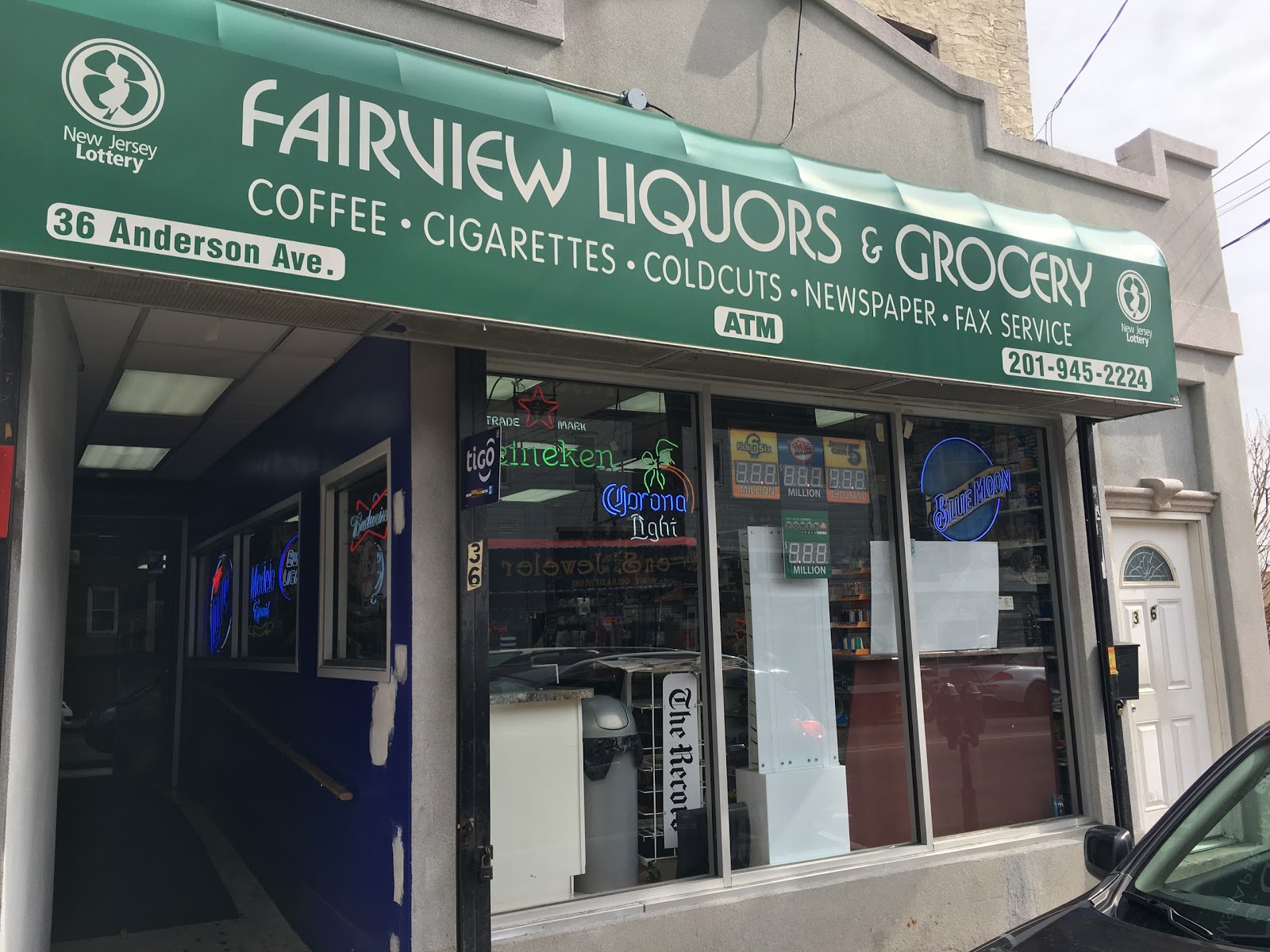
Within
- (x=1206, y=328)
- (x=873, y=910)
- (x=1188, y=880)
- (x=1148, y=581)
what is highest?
(x=1206, y=328)

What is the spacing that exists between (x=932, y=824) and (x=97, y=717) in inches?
369

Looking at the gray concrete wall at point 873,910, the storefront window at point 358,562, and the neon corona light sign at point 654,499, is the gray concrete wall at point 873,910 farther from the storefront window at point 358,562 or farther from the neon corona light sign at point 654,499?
the neon corona light sign at point 654,499

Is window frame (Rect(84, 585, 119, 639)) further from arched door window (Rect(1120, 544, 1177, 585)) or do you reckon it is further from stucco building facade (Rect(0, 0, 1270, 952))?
arched door window (Rect(1120, 544, 1177, 585))

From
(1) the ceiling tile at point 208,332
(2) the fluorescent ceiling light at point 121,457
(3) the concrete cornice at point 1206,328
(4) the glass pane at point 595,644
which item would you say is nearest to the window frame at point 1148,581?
(3) the concrete cornice at point 1206,328

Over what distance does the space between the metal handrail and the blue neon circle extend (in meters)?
3.88

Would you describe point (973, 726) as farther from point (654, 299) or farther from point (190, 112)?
point (190, 112)

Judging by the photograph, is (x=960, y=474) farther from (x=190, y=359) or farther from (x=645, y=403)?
(x=190, y=359)

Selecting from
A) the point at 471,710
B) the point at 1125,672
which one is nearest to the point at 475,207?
the point at 471,710

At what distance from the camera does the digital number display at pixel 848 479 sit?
19.7 ft

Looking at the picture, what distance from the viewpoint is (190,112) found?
337 centimetres

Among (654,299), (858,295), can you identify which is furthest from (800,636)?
(654,299)

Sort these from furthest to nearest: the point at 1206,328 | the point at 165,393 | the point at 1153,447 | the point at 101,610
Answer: the point at 101,610
the point at 1206,328
the point at 1153,447
the point at 165,393

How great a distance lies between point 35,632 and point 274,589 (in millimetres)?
3273

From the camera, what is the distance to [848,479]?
6039mm
